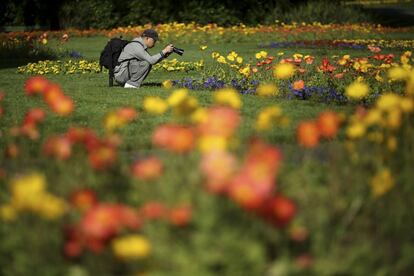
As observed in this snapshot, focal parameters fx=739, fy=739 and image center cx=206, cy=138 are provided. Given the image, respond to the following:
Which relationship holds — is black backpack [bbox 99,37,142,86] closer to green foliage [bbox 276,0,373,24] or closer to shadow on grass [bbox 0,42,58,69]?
shadow on grass [bbox 0,42,58,69]

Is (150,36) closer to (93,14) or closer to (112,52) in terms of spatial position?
(112,52)

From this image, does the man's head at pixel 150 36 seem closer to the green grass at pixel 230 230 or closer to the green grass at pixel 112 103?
the green grass at pixel 112 103

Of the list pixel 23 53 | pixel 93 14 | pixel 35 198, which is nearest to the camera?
pixel 35 198

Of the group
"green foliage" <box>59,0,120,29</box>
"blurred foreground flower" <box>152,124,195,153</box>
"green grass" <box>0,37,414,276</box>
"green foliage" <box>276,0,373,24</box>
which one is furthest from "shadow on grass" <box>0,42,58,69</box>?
"blurred foreground flower" <box>152,124,195,153</box>

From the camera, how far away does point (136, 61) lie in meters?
10.7

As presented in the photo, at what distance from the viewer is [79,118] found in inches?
308

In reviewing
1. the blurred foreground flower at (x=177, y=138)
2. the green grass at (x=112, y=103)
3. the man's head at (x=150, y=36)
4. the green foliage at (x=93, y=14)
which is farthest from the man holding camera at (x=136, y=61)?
the green foliage at (x=93, y=14)

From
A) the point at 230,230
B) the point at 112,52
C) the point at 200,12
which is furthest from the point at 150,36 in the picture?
the point at 200,12

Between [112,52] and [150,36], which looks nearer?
[150,36]

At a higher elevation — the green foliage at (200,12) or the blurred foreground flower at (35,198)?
the blurred foreground flower at (35,198)

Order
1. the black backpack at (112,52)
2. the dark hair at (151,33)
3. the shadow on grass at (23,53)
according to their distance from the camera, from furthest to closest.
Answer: the shadow on grass at (23,53)
the black backpack at (112,52)
the dark hair at (151,33)

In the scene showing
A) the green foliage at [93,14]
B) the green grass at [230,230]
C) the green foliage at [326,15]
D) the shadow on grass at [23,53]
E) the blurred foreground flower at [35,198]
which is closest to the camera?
the blurred foreground flower at [35,198]

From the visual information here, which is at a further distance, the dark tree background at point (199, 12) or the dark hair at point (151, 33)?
the dark tree background at point (199, 12)

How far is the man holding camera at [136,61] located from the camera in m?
10.4
